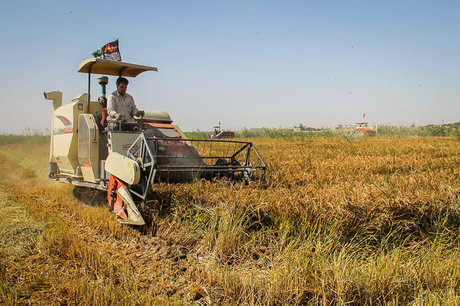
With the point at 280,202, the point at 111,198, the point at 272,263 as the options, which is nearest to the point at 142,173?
the point at 111,198

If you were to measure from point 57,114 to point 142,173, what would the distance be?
3.84m

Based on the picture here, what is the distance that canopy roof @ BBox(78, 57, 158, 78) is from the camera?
23.1 ft

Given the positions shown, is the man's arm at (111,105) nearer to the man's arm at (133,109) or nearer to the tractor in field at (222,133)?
the man's arm at (133,109)

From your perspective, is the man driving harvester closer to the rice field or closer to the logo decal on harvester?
the logo decal on harvester

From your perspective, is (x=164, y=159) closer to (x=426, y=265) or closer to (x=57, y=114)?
(x=57, y=114)

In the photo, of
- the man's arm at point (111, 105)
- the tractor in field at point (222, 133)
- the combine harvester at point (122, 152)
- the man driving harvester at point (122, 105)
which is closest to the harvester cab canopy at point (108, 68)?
the combine harvester at point (122, 152)

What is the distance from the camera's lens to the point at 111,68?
7.58 metres

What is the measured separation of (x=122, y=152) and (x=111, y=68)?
1936 millimetres

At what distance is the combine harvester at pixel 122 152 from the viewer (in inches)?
221

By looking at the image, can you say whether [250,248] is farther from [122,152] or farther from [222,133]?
[222,133]

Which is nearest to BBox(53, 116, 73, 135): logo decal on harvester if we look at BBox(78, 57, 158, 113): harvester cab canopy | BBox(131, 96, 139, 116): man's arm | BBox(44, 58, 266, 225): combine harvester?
BBox(44, 58, 266, 225): combine harvester

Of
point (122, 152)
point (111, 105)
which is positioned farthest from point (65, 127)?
point (122, 152)

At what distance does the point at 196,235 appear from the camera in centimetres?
468

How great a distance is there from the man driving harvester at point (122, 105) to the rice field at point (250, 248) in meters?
1.70
